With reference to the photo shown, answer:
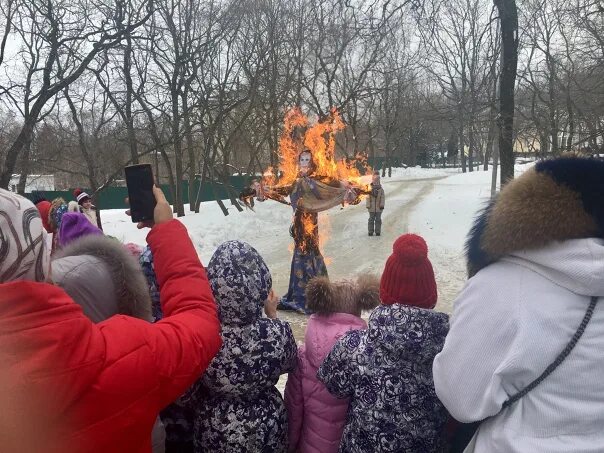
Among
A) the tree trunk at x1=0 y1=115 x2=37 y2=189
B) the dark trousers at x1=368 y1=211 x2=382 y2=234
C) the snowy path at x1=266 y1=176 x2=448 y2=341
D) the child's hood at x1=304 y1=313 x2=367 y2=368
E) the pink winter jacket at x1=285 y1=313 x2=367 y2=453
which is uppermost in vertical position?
the tree trunk at x1=0 y1=115 x2=37 y2=189

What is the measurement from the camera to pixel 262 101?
21.0 m

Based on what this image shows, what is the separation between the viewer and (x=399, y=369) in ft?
7.03

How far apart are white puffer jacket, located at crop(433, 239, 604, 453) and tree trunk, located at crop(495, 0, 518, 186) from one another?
9.56 m

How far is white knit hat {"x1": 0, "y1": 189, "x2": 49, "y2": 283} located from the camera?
110 cm

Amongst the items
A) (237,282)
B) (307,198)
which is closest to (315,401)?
(237,282)

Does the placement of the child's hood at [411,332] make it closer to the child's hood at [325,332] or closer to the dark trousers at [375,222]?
the child's hood at [325,332]

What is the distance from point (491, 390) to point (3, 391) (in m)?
1.29

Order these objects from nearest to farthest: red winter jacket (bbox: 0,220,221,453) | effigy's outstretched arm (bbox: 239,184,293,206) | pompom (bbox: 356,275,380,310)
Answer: red winter jacket (bbox: 0,220,221,453) → pompom (bbox: 356,275,380,310) → effigy's outstretched arm (bbox: 239,184,293,206)

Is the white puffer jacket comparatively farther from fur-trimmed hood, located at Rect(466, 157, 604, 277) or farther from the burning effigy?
the burning effigy

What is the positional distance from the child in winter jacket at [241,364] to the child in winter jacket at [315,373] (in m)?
0.27

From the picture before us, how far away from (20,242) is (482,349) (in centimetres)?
131

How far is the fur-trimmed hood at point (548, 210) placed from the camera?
1.45m

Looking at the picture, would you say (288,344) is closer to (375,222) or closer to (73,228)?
(73,228)

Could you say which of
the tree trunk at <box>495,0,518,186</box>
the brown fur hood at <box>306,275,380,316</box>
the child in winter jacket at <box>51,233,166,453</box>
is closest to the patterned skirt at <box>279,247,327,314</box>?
the brown fur hood at <box>306,275,380,316</box>
